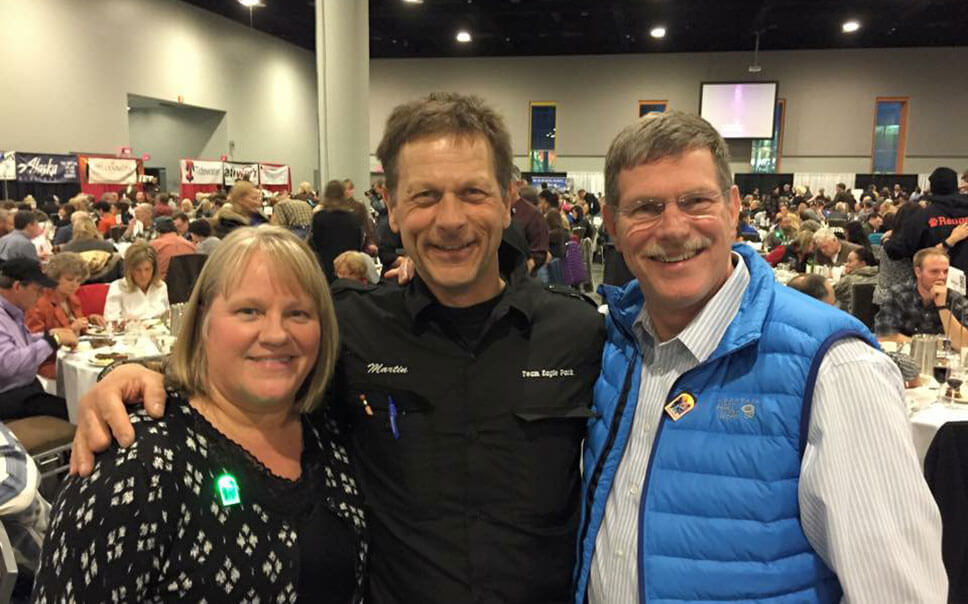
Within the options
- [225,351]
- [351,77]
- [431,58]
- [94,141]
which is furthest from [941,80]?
[225,351]

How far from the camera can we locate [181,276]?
20.8ft

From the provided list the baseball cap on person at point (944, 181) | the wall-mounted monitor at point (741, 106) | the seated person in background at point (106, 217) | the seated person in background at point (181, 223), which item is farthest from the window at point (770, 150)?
the seated person in background at point (106, 217)

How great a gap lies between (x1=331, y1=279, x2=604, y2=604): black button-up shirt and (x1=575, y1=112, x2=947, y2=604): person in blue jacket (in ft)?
0.28

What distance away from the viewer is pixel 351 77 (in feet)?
30.8

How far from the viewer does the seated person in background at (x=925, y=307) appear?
4.56 metres

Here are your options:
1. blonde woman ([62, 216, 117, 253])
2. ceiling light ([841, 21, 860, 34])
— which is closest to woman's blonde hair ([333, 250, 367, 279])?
blonde woman ([62, 216, 117, 253])

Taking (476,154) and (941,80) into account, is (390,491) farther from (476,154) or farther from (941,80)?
(941,80)

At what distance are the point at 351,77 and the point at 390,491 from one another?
8.82 m

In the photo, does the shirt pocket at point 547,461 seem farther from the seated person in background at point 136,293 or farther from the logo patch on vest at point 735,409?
→ the seated person in background at point 136,293

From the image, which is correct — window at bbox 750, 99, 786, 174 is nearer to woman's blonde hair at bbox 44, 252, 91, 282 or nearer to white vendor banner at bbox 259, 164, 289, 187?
white vendor banner at bbox 259, 164, 289, 187

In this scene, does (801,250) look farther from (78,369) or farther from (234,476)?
(234,476)

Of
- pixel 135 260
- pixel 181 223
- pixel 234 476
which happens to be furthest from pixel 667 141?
pixel 181 223

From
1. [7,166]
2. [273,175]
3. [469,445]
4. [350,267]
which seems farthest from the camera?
[273,175]

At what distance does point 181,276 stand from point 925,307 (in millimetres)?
6195
